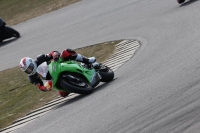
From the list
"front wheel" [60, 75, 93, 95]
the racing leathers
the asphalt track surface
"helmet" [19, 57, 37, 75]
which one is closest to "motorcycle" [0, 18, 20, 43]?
the asphalt track surface

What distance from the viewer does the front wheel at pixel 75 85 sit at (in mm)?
11766

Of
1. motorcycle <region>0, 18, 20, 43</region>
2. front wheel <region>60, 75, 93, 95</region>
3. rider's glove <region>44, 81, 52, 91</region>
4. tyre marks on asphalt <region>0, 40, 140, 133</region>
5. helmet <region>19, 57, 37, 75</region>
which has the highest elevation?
helmet <region>19, 57, 37, 75</region>

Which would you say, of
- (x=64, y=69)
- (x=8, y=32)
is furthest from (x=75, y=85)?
(x=8, y=32)

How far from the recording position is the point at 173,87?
10070 mm

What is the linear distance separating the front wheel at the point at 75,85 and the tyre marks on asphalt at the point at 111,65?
67cm

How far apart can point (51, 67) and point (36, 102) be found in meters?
1.63

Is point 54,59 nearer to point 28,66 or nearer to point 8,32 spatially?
point 28,66

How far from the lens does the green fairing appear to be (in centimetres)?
1200

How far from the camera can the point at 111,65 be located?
576 inches

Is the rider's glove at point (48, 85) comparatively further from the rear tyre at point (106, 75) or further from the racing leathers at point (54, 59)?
the rear tyre at point (106, 75)

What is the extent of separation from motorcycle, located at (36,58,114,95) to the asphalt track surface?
21 centimetres

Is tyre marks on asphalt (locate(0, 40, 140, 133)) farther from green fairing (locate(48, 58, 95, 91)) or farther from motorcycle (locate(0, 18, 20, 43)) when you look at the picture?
motorcycle (locate(0, 18, 20, 43))

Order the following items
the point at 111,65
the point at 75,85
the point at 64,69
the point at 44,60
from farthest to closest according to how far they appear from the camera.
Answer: the point at 111,65 → the point at 44,60 → the point at 64,69 → the point at 75,85

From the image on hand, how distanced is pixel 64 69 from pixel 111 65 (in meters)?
2.82
